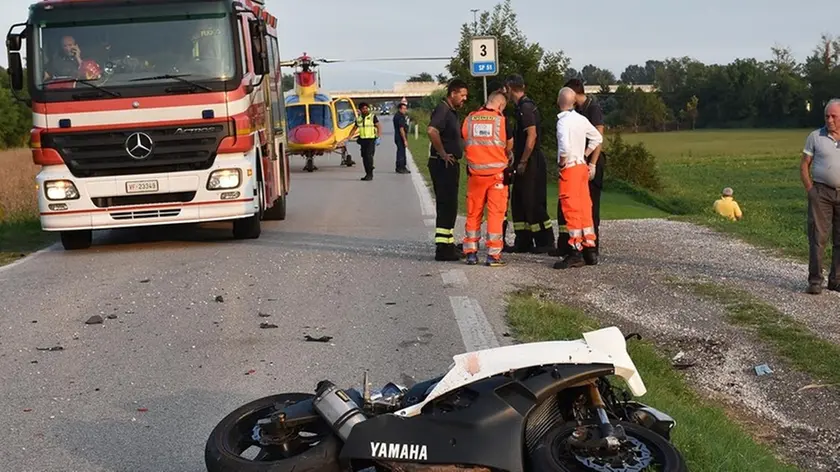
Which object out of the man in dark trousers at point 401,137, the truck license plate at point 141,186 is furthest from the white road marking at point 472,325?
the man in dark trousers at point 401,137

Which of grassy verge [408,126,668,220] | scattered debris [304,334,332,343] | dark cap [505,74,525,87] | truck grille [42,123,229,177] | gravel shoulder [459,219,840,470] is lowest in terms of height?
grassy verge [408,126,668,220]

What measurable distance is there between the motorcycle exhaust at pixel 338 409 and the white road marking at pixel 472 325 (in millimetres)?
2703

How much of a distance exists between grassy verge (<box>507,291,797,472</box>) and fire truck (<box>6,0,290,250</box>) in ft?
15.1

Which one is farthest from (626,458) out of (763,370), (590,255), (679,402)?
(590,255)

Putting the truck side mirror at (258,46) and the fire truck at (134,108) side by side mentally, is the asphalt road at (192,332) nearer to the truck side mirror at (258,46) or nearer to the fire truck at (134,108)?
the fire truck at (134,108)

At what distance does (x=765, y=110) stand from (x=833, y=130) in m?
94.5

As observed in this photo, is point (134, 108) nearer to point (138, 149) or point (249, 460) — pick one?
point (138, 149)

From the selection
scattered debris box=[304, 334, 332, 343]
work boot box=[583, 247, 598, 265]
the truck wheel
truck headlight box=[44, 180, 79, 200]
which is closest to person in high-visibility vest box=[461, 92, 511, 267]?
work boot box=[583, 247, 598, 265]

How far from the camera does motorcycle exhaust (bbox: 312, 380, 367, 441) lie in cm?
390

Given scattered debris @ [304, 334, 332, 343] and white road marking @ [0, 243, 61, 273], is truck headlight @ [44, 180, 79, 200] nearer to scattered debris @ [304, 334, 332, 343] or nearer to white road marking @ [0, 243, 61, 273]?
white road marking @ [0, 243, 61, 273]

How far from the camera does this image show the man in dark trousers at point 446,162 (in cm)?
1064

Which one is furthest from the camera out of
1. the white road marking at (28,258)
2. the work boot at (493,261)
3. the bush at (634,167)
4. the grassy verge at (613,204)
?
the bush at (634,167)

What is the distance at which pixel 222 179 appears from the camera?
11781mm

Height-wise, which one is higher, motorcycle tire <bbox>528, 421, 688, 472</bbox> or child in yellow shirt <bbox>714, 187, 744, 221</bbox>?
motorcycle tire <bbox>528, 421, 688, 472</bbox>
